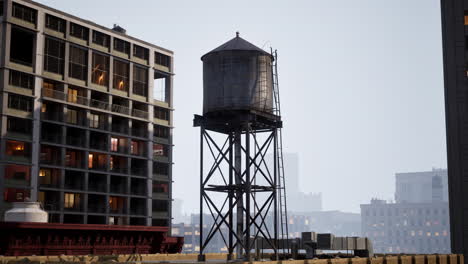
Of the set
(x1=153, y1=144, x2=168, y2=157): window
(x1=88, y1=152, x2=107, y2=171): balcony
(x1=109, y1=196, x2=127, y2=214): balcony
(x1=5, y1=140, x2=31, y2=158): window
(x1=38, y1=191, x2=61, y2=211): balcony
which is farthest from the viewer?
(x1=153, y1=144, x2=168, y2=157): window

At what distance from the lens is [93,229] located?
228ft

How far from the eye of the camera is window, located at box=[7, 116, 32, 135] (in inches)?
3029

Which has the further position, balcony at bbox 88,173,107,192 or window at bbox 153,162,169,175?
window at bbox 153,162,169,175

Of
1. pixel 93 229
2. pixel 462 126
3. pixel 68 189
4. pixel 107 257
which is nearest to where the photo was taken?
pixel 107 257

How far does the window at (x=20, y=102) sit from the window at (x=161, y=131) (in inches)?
935

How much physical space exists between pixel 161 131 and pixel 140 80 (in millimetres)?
8985

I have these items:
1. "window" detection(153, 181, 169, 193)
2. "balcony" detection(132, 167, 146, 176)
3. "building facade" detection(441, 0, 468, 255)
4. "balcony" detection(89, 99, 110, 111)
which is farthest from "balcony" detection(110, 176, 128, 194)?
"building facade" detection(441, 0, 468, 255)

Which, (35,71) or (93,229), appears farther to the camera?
(35,71)

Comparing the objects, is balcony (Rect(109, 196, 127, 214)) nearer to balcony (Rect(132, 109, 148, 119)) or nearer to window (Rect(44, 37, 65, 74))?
balcony (Rect(132, 109, 148, 119))

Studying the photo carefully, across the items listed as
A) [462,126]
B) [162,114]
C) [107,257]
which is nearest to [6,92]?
[162,114]

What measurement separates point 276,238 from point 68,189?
4027cm

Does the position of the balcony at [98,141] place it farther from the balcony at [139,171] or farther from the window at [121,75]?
the window at [121,75]

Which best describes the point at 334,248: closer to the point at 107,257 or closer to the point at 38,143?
the point at 107,257

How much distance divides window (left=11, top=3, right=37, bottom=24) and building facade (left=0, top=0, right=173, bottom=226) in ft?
0.39
